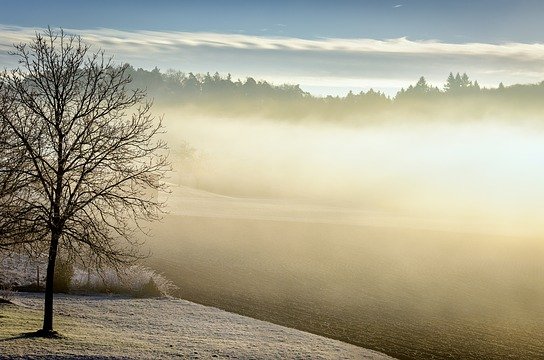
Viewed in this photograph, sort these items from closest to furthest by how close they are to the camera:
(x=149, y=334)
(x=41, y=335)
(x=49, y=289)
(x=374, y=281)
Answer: (x=41, y=335) → (x=49, y=289) → (x=149, y=334) → (x=374, y=281)

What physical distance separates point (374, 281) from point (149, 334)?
1321 inches

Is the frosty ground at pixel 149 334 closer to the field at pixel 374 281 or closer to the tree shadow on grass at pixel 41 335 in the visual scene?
the tree shadow on grass at pixel 41 335

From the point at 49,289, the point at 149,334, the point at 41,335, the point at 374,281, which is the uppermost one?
the point at 49,289

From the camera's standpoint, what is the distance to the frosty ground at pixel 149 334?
31.8m

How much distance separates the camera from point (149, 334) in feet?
130

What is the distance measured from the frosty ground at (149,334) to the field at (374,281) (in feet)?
11.9

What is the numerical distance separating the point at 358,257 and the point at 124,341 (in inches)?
1931

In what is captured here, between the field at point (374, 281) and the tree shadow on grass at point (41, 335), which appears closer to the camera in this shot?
the tree shadow on grass at point (41, 335)

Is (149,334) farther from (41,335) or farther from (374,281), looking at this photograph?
(374,281)

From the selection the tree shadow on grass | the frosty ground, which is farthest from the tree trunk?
the frosty ground

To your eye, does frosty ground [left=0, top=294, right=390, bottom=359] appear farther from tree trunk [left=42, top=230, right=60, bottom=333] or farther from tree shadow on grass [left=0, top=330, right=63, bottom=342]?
tree trunk [left=42, top=230, right=60, bottom=333]

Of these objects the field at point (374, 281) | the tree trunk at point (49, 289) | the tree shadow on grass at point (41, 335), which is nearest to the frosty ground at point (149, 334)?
the tree shadow on grass at point (41, 335)

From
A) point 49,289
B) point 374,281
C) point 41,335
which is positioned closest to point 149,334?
point 41,335

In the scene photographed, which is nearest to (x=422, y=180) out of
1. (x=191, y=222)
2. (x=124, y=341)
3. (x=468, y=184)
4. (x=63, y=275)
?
(x=468, y=184)
